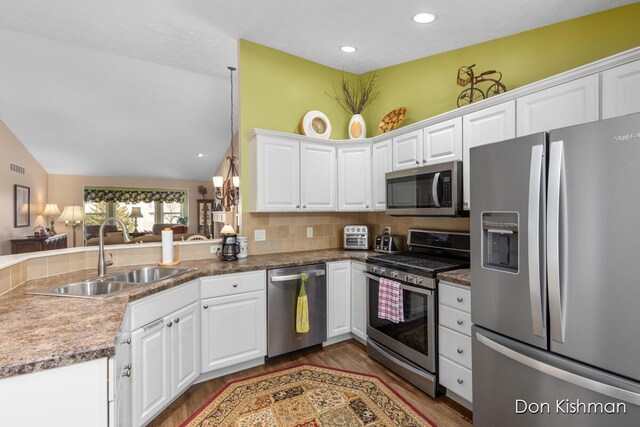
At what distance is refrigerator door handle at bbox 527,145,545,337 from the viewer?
1.40 metres

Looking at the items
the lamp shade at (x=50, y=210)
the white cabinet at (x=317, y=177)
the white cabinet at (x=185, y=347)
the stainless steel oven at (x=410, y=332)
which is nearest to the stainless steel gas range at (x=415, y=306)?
the stainless steel oven at (x=410, y=332)

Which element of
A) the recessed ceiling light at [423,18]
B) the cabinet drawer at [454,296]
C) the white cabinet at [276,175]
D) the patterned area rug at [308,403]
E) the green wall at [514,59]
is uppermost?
the recessed ceiling light at [423,18]

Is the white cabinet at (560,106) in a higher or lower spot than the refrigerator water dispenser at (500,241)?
higher

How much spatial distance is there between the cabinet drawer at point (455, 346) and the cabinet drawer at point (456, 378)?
4cm

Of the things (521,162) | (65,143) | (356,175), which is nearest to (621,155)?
(521,162)

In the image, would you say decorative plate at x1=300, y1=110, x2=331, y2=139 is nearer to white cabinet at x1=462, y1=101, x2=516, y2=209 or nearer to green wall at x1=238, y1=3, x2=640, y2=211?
green wall at x1=238, y1=3, x2=640, y2=211

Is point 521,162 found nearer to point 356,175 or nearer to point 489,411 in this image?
point 489,411

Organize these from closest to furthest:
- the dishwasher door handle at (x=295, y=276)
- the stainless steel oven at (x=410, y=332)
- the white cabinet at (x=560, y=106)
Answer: the white cabinet at (x=560, y=106), the stainless steel oven at (x=410, y=332), the dishwasher door handle at (x=295, y=276)

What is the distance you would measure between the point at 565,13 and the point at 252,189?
282 cm

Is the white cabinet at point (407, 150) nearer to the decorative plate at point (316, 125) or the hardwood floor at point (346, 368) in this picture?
the decorative plate at point (316, 125)

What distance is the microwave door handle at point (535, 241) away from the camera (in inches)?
54.9

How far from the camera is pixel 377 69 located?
360cm

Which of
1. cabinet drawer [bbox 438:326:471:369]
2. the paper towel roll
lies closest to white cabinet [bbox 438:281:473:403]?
cabinet drawer [bbox 438:326:471:369]

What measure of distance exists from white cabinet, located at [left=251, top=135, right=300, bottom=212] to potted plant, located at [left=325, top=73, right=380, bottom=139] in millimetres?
872
